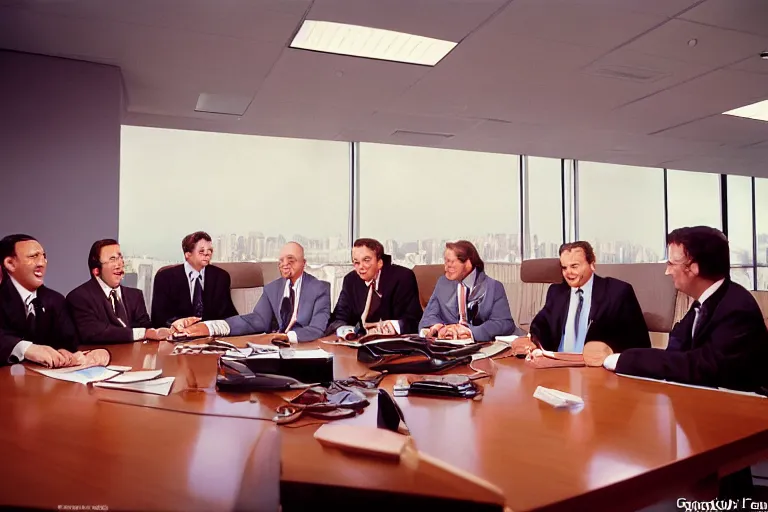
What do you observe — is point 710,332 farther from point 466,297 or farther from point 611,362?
point 466,297

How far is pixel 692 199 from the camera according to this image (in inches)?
371

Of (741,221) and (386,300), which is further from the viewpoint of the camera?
(741,221)

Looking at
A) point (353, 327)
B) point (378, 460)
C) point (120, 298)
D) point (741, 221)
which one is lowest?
point (353, 327)

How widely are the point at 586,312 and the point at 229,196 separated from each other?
190 inches

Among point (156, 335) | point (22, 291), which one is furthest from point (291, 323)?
point (22, 291)

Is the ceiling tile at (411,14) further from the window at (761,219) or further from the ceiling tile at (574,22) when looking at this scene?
the window at (761,219)

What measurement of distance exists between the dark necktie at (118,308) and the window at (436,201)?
13.8ft

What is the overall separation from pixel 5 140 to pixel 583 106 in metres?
5.02

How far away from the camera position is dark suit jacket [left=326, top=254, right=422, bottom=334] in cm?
397

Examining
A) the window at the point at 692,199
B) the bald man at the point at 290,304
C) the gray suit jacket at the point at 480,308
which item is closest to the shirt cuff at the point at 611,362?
the gray suit jacket at the point at 480,308

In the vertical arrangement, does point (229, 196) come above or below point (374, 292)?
above

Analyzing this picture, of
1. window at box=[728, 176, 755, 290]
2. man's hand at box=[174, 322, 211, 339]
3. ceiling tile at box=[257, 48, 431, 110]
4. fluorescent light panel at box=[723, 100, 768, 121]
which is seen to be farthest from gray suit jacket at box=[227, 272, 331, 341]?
window at box=[728, 176, 755, 290]

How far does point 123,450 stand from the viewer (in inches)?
42.3

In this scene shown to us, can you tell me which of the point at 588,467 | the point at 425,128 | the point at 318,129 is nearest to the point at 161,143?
the point at 318,129
